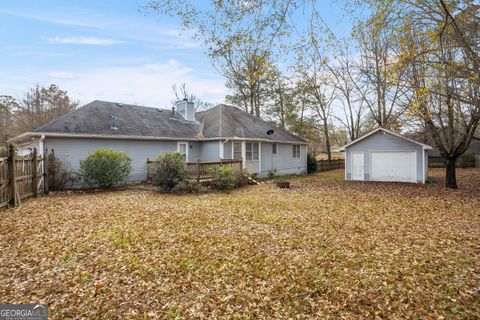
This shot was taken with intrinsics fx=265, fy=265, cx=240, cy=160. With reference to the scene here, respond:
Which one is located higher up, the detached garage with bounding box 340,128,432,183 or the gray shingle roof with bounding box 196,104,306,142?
the gray shingle roof with bounding box 196,104,306,142

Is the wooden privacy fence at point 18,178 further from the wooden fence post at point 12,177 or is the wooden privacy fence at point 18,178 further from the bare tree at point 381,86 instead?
the bare tree at point 381,86

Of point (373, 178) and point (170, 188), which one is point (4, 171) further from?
point (373, 178)

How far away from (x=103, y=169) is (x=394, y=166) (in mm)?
15917

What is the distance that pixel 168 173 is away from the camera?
12.0 meters

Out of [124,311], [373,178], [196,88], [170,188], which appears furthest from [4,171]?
[196,88]

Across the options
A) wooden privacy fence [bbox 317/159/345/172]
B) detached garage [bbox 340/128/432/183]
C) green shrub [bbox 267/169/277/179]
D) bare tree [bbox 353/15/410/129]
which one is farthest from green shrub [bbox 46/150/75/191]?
wooden privacy fence [bbox 317/159/345/172]

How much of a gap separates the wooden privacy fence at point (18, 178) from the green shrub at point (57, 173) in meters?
0.67

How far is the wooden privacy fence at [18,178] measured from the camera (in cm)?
815

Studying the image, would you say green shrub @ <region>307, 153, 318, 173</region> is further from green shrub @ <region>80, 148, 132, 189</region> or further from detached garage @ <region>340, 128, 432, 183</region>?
green shrub @ <region>80, 148, 132, 189</region>

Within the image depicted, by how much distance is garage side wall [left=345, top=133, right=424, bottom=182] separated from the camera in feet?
49.3

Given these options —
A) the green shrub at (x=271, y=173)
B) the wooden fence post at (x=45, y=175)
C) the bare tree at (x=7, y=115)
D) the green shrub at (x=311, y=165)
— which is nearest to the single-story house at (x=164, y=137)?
the green shrub at (x=271, y=173)

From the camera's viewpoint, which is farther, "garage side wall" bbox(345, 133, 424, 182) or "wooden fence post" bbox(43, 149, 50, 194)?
"garage side wall" bbox(345, 133, 424, 182)

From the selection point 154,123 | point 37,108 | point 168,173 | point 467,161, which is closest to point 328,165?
point 467,161

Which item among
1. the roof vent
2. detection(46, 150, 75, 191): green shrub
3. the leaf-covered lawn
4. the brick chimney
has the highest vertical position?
the brick chimney
